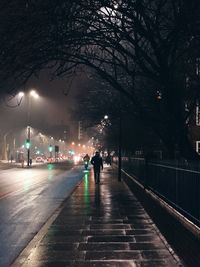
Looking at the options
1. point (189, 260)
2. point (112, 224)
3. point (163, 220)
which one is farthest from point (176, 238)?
point (112, 224)

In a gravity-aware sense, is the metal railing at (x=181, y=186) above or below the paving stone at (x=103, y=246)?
above

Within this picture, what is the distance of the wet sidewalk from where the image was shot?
29.8ft

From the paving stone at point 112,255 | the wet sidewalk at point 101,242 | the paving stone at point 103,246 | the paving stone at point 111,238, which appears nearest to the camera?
the wet sidewalk at point 101,242

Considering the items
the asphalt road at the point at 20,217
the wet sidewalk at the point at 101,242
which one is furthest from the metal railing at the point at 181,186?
the asphalt road at the point at 20,217

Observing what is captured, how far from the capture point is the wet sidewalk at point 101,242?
29.8ft

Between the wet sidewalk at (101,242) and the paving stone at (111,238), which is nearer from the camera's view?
the wet sidewalk at (101,242)

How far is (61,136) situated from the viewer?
527ft

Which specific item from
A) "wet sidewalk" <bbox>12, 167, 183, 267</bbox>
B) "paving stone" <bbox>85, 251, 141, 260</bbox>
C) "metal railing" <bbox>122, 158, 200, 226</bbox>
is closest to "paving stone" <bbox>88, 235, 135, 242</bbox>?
"wet sidewalk" <bbox>12, 167, 183, 267</bbox>

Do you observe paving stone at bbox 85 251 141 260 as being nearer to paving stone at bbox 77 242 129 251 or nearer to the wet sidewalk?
the wet sidewalk

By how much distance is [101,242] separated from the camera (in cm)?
1106

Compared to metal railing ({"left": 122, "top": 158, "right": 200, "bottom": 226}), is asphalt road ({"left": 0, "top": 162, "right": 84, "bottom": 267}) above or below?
below

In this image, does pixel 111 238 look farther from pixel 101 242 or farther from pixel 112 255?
pixel 112 255

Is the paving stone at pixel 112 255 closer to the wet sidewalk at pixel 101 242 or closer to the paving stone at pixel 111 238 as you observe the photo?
the wet sidewalk at pixel 101 242

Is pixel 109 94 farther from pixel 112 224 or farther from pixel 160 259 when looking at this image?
pixel 160 259
